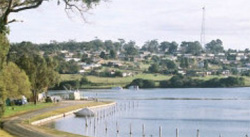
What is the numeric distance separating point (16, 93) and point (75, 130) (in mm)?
19158

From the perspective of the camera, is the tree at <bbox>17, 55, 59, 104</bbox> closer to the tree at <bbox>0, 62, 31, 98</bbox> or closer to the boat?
the tree at <bbox>0, 62, 31, 98</bbox>

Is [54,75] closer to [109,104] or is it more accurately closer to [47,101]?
[47,101]

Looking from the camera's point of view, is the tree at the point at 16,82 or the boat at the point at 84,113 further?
the boat at the point at 84,113

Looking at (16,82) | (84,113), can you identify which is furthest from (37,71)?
(16,82)

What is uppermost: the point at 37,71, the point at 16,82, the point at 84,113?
the point at 37,71

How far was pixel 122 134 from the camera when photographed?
81125 mm

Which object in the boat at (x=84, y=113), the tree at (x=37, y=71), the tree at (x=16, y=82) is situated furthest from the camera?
the tree at (x=37, y=71)

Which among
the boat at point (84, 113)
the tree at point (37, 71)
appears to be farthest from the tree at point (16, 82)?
the tree at point (37, 71)

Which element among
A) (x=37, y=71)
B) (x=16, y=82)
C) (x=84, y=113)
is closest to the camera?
(x=16, y=82)

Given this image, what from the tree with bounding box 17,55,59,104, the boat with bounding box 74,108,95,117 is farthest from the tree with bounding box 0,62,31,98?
the tree with bounding box 17,55,59,104

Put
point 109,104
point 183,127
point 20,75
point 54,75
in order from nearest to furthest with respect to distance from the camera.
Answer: point 183,127 → point 20,75 → point 54,75 → point 109,104

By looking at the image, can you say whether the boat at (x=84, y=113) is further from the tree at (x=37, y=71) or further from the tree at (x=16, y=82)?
A: the tree at (x=37, y=71)

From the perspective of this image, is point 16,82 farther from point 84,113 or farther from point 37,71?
point 37,71

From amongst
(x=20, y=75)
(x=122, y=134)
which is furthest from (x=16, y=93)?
(x=122, y=134)
